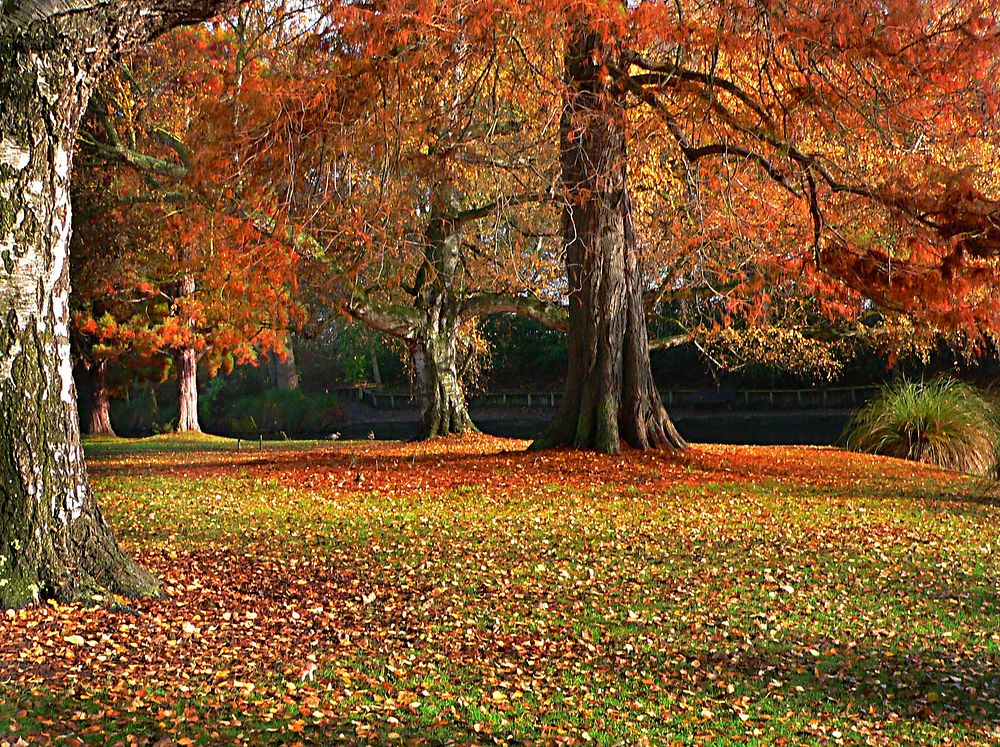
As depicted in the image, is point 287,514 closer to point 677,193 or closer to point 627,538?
point 627,538

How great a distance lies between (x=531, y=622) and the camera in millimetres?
6145

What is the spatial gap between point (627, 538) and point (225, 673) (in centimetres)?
417

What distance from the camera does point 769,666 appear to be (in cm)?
559

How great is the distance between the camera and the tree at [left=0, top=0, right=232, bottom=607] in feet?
18.0

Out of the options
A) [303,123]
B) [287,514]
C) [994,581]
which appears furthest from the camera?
[303,123]

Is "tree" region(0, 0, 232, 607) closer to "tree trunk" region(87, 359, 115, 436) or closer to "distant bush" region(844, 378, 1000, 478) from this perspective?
"distant bush" region(844, 378, 1000, 478)

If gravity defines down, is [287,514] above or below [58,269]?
below

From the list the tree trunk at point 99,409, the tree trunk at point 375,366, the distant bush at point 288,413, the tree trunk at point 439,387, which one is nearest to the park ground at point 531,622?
the tree trunk at point 439,387

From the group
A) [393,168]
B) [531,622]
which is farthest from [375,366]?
[531,622]

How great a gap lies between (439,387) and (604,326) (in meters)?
6.29

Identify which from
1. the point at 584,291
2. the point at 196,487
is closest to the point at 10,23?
the point at 196,487

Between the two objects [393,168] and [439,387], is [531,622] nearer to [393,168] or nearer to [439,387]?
[393,168]

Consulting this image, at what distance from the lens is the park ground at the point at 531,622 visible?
4.57 m

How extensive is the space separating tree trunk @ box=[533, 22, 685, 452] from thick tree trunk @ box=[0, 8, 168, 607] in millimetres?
7611
